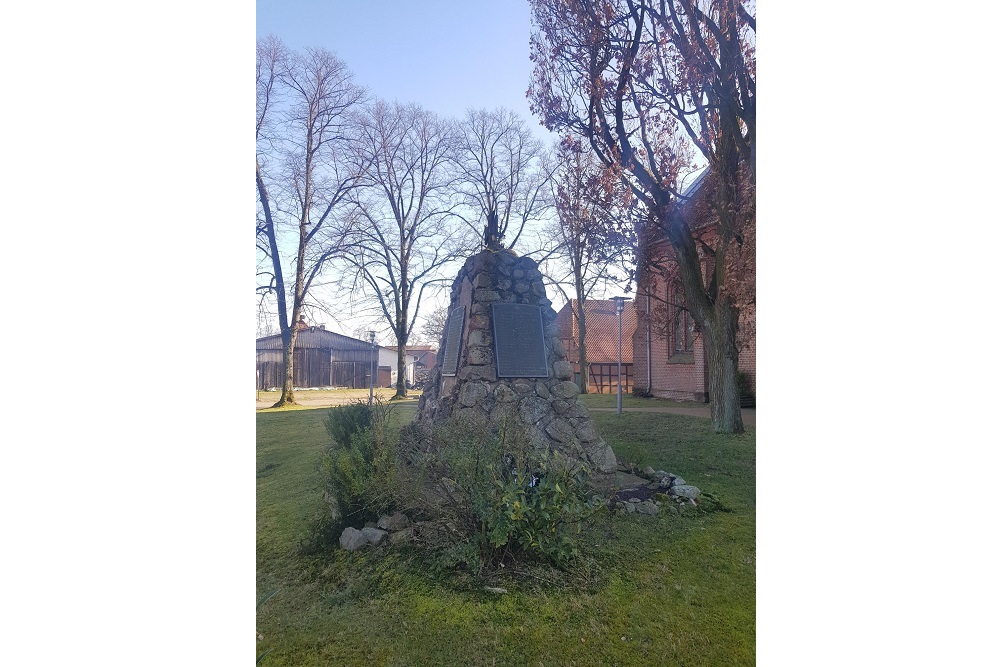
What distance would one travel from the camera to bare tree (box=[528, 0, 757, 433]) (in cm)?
312

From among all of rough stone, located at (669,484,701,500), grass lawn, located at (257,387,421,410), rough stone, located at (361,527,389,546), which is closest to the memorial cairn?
grass lawn, located at (257,387,421,410)

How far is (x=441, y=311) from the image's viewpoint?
319 cm

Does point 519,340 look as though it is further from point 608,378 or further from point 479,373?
point 608,378

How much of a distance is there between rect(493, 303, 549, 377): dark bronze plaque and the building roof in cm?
21

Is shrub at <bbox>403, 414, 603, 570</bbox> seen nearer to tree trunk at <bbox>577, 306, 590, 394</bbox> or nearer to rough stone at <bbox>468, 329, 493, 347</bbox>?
tree trunk at <bbox>577, 306, 590, 394</bbox>

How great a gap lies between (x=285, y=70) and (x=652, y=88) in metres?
1.92

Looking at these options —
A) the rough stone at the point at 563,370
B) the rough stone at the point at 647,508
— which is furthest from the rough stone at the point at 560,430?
the rough stone at the point at 647,508

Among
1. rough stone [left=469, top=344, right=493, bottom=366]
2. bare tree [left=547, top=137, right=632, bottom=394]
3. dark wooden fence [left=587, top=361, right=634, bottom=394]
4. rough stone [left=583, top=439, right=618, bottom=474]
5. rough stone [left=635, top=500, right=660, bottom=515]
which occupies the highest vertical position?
bare tree [left=547, top=137, right=632, bottom=394]

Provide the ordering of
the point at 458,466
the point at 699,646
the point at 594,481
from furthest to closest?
the point at 594,481 → the point at 458,466 → the point at 699,646

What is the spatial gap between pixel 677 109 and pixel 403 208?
5.09 ft

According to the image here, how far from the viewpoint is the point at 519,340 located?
11.4 feet

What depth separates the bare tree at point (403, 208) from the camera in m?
3.08
